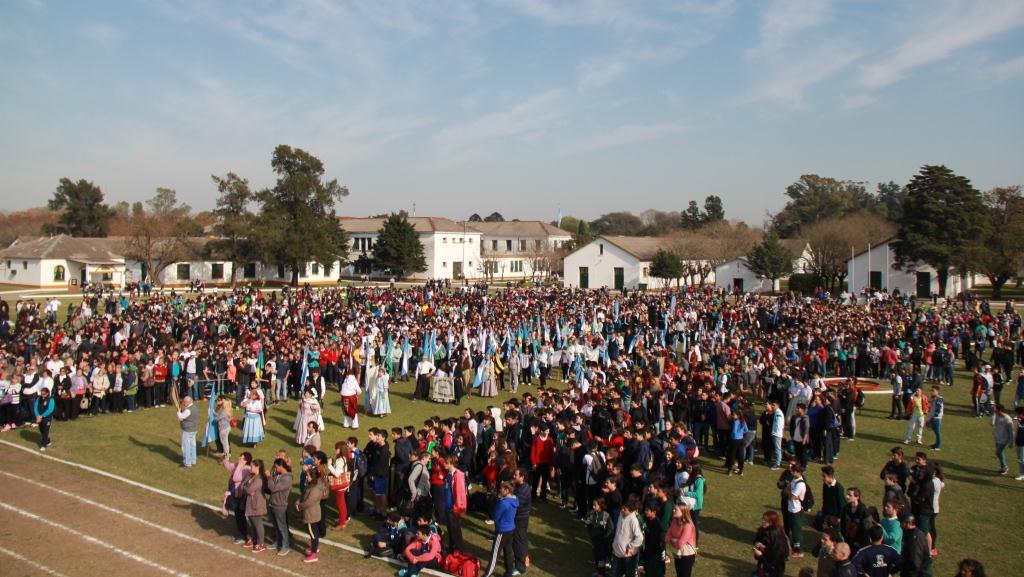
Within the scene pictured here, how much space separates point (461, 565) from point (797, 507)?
4.61m

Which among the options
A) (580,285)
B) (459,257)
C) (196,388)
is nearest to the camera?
(196,388)

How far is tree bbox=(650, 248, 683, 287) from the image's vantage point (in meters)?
58.0

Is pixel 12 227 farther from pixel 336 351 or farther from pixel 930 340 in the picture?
pixel 930 340

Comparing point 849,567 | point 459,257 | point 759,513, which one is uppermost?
point 459,257

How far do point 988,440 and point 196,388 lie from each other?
19.0 metres

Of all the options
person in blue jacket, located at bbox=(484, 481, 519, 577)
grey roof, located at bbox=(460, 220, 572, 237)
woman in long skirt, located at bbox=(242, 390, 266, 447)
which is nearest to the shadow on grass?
woman in long skirt, located at bbox=(242, 390, 266, 447)

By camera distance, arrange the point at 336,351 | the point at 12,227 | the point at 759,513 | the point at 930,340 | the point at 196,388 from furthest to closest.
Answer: the point at 12,227 → the point at 930,340 → the point at 336,351 → the point at 196,388 → the point at 759,513

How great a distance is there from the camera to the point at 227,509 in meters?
10.5

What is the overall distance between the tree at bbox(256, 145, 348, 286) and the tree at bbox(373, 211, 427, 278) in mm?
5211

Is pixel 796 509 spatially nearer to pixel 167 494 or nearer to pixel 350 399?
pixel 350 399

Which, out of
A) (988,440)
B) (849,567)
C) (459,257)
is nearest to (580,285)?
(459,257)

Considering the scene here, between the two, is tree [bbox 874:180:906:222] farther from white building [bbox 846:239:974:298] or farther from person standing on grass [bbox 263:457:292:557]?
person standing on grass [bbox 263:457:292:557]

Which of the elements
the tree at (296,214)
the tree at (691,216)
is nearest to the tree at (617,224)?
the tree at (691,216)

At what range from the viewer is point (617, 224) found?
13462 centimetres
